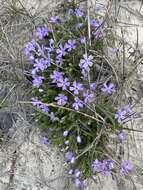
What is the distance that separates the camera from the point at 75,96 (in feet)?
6.57

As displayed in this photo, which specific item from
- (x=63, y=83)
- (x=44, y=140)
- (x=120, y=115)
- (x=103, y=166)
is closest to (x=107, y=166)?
(x=103, y=166)

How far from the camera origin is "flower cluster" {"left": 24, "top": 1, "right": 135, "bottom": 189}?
201 cm

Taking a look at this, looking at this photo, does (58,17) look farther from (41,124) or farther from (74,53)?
(41,124)

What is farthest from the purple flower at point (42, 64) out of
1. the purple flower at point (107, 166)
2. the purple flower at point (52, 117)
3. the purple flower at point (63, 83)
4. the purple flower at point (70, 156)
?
the purple flower at point (107, 166)

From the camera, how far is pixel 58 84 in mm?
2004

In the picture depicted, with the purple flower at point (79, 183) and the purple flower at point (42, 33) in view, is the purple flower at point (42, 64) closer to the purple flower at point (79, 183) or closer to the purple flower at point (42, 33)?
the purple flower at point (42, 33)

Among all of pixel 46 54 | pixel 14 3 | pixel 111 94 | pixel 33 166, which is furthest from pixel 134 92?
pixel 14 3

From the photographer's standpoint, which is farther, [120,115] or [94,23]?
[94,23]

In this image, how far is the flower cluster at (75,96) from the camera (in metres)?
2.01

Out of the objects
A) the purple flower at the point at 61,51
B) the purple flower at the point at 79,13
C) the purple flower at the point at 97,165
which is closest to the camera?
the purple flower at the point at 97,165

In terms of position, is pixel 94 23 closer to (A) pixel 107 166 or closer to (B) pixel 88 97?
(B) pixel 88 97

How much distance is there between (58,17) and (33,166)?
0.86 m

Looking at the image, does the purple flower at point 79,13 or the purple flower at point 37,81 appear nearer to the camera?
the purple flower at point 37,81

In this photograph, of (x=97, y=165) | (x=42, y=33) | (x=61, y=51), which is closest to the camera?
(x=97, y=165)
